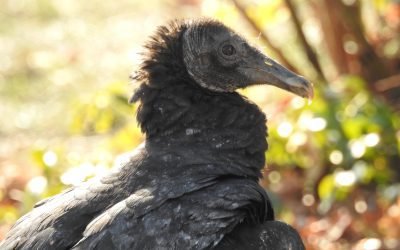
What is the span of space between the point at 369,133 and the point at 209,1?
82.5 inches

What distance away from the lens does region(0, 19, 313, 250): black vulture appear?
14.6 feet

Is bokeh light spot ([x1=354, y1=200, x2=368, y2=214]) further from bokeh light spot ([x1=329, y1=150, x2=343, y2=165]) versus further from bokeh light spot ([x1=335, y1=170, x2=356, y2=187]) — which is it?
bokeh light spot ([x1=335, y1=170, x2=356, y2=187])

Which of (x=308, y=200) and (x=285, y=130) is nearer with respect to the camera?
(x=285, y=130)

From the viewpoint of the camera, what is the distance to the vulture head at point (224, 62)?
5.22m

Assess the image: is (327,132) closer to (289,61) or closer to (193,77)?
(289,61)

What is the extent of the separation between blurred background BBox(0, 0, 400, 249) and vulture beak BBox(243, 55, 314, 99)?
24 centimetres

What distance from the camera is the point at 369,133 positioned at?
722cm

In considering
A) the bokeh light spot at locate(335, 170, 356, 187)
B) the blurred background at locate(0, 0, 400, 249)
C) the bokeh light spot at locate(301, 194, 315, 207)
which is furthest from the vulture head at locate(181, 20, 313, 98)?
the bokeh light spot at locate(301, 194, 315, 207)

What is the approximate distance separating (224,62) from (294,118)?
2169 mm

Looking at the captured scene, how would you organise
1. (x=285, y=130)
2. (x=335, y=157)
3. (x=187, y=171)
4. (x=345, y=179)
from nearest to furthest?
1. (x=187, y=171)
2. (x=345, y=179)
3. (x=285, y=130)
4. (x=335, y=157)

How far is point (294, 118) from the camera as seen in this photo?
7.36 metres

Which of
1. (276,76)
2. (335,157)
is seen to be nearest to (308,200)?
(335,157)

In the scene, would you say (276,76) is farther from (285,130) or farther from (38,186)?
(38,186)

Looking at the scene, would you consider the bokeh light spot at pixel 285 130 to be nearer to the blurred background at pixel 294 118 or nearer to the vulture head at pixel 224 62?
the blurred background at pixel 294 118
